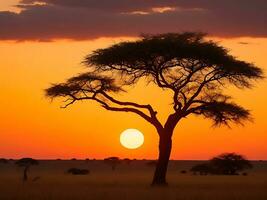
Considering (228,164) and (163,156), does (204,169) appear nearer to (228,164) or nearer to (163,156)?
(228,164)

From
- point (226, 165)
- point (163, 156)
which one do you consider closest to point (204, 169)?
point (226, 165)

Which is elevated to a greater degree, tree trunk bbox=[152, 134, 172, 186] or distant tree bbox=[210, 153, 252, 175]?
distant tree bbox=[210, 153, 252, 175]

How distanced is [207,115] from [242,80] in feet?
8.69

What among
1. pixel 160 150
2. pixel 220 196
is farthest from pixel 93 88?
pixel 220 196

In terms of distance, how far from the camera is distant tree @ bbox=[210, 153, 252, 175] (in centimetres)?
7806

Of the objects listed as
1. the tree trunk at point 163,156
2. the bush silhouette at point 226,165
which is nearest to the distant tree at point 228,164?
the bush silhouette at point 226,165

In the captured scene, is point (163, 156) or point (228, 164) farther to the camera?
point (228, 164)

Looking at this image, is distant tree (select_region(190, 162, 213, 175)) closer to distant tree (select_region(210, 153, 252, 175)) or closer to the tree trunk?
distant tree (select_region(210, 153, 252, 175))

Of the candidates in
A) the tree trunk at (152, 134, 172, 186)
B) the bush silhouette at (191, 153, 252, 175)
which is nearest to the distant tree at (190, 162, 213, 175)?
the bush silhouette at (191, 153, 252, 175)

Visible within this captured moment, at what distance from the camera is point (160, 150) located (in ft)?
138

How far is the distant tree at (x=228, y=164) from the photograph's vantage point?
78.1 m

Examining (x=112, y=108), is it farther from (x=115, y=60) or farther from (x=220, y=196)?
(x=220, y=196)

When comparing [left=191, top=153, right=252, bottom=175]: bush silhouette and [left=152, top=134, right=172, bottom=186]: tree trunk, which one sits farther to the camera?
[left=191, top=153, right=252, bottom=175]: bush silhouette

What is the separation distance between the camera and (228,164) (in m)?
78.6
